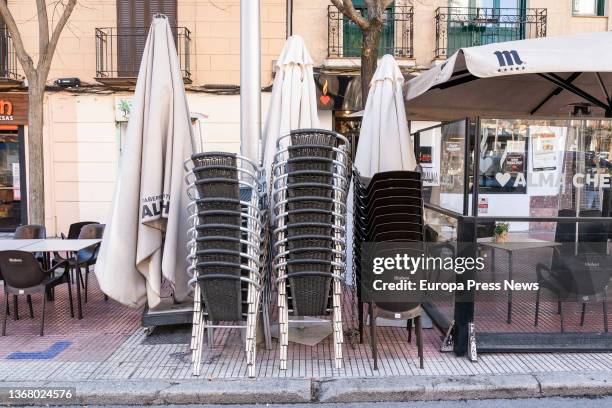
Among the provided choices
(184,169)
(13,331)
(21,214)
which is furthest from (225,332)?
(21,214)

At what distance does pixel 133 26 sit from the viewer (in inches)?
452

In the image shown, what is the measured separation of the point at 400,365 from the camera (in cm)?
434

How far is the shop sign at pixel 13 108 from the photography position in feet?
37.1

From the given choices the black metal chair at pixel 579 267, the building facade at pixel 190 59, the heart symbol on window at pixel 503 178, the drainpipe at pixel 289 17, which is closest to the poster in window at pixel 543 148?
the heart symbol on window at pixel 503 178

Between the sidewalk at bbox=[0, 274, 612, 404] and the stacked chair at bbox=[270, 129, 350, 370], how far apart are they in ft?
1.06

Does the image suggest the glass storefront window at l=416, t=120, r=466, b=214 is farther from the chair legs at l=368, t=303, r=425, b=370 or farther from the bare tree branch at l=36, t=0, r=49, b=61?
the bare tree branch at l=36, t=0, r=49, b=61

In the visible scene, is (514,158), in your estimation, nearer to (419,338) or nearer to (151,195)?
(419,338)

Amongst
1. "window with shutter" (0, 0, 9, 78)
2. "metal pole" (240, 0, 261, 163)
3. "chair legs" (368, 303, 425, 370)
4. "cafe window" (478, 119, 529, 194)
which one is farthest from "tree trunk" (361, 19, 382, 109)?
"window with shutter" (0, 0, 9, 78)

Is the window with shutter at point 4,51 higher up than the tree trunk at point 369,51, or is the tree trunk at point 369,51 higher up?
the window with shutter at point 4,51

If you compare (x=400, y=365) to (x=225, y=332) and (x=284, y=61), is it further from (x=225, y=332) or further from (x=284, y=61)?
(x=284, y=61)

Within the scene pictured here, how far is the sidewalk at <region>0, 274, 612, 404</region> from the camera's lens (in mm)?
3896

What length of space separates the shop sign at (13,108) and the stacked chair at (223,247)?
939cm

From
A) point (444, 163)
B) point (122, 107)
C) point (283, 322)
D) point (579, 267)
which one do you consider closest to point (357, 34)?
point (122, 107)

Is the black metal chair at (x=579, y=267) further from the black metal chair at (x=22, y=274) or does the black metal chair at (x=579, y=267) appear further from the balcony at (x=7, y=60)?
the balcony at (x=7, y=60)
